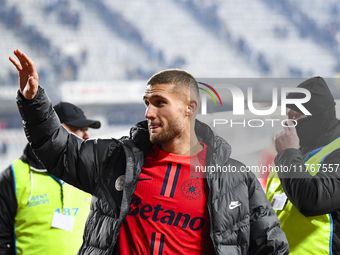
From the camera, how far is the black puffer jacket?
3.91ft

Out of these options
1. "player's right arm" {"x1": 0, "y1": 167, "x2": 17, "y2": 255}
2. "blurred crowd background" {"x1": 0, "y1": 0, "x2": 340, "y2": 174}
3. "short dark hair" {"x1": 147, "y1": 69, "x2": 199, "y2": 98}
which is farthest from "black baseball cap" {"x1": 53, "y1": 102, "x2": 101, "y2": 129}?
"blurred crowd background" {"x1": 0, "y1": 0, "x2": 340, "y2": 174}

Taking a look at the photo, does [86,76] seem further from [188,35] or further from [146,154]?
[146,154]

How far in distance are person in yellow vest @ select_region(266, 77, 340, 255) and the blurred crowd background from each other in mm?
7235

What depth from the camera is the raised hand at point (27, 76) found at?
1.13 meters

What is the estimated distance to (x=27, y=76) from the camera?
3.78 ft

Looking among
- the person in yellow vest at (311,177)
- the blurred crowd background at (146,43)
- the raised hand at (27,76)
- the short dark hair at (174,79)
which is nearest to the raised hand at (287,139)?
the person in yellow vest at (311,177)

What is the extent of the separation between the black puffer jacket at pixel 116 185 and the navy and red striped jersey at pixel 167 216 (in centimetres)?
5

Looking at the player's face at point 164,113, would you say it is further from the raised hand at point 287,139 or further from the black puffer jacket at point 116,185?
the raised hand at point 287,139

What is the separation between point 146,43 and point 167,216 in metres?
10.7

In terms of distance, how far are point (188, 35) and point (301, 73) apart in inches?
141

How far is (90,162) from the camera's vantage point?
50.7 inches

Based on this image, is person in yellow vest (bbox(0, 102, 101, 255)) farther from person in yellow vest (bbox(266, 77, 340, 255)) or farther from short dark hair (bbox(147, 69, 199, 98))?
person in yellow vest (bbox(266, 77, 340, 255))

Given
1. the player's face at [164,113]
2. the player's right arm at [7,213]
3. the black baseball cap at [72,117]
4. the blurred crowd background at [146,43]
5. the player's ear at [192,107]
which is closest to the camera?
the player's face at [164,113]

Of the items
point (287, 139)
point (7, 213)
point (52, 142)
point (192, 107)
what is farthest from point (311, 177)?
point (7, 213)
